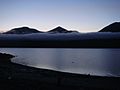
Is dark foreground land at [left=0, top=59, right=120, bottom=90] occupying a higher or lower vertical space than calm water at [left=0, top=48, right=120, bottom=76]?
higher

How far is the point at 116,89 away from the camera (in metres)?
22.7

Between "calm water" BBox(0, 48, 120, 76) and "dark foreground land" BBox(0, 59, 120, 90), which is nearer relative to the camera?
A: "dark foreground land" BBox(0, 59, 120, 90)

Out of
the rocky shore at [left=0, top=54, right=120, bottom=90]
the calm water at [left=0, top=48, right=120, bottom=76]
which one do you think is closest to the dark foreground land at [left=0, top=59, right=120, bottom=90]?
the rocky shore at [left=0, top=54, right=120, bottom=90]

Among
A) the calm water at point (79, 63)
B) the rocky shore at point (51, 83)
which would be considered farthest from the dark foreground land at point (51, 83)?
the calm water at point (79, 63)

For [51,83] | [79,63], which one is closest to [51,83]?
[51,83]

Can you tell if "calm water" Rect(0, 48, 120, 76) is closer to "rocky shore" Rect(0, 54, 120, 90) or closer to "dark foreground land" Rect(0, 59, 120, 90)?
"rocky shore" Rect(0, 54, 120, 90)

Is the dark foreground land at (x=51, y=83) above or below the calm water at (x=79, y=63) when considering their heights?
above

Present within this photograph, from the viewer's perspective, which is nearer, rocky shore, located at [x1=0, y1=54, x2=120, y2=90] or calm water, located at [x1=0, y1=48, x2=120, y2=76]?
rocky shore, located at [x1=0, y1=54, x2=120, y2=90]

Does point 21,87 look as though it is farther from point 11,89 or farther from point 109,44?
point 109,44

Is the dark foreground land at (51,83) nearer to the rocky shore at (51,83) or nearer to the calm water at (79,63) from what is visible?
the rocky shore at (51,83)

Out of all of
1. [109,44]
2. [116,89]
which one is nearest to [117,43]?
[109,44]

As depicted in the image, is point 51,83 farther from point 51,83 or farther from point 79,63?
point 79,63

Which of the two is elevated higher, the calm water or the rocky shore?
the rocky shore

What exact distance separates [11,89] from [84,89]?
252 inches
